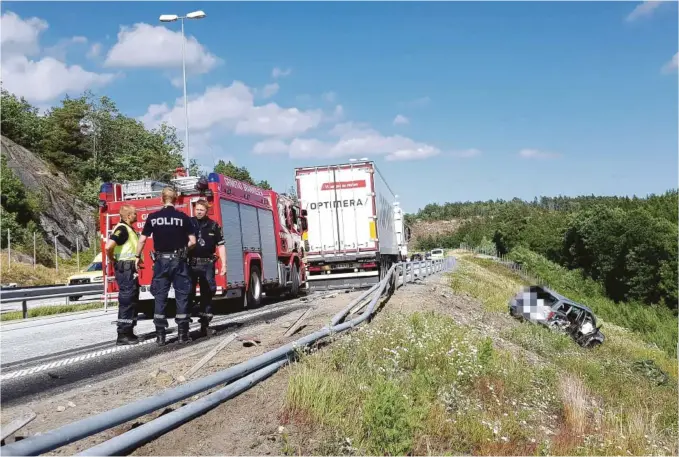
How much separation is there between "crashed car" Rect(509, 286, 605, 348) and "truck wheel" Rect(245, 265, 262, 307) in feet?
25.7

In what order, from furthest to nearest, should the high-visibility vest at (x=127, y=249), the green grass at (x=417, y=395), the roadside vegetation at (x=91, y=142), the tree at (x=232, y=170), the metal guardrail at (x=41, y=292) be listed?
the tree at (x=232, y=170), the roadside vegetation at (x=91, y=142), the metal guardrail at (x=41, y=292), the high-visibility vest at (x=127, y=249), the green grass at (x=417, y=395)

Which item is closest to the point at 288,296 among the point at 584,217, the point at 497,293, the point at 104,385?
the point at 497,293

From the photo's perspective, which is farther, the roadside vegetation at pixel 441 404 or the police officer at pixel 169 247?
the police officer at pixel 169 247

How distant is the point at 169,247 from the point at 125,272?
923mm

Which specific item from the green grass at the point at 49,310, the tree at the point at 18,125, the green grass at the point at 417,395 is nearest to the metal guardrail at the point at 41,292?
the green grass at the point at 49,310

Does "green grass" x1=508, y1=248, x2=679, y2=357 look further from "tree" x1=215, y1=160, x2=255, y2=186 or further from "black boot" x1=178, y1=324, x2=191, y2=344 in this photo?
"tree" x1=215, y1=160, x2=255, y2=186

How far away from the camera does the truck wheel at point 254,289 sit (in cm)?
1461

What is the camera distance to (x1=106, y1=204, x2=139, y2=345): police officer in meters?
8.86

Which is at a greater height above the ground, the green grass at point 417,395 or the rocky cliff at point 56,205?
the rocky cliff at point 56,205

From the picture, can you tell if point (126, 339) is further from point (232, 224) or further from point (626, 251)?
point (626, 251)

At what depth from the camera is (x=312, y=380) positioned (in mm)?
5395

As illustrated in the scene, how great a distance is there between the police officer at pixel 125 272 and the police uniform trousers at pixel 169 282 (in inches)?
20.1

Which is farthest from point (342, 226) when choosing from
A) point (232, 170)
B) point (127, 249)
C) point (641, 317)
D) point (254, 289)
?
point (232, 170)

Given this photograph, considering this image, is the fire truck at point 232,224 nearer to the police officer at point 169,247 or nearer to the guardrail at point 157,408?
the police officer at point 169,247
